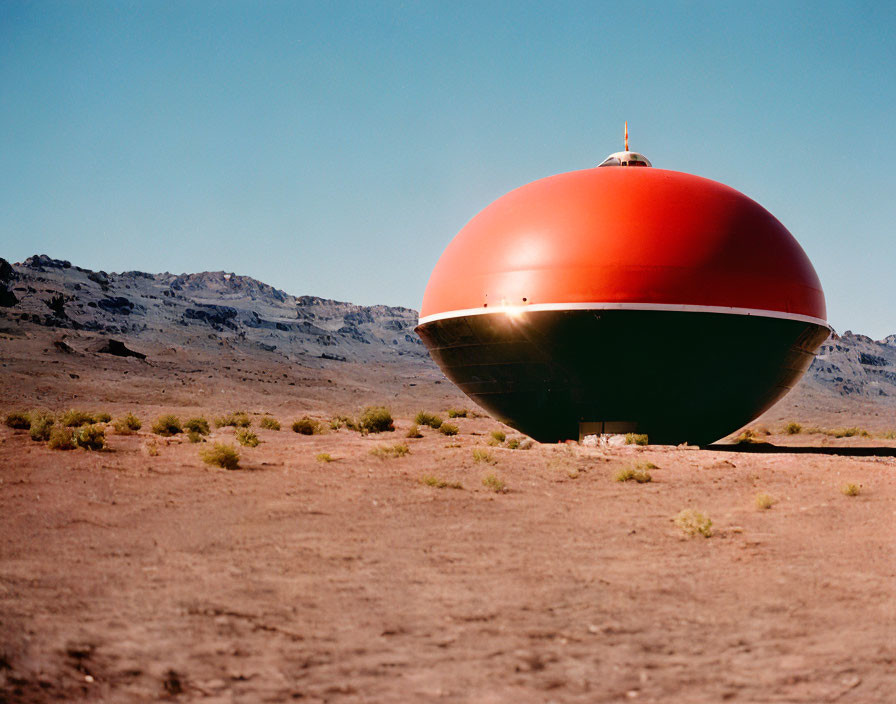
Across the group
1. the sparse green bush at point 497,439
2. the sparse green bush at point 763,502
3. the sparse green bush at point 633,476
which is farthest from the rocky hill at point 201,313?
the sparse green bush at point 763,502

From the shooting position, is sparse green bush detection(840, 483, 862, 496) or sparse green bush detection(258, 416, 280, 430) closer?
sparse green bush detection(840, 483, 862, 496)

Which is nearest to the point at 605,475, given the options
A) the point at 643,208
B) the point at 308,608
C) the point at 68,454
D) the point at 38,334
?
the point at 643,208

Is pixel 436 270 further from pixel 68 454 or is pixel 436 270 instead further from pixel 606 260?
pixel 68 454

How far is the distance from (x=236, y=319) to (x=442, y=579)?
258ft

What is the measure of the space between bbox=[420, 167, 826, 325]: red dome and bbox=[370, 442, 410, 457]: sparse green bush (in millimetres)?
2871

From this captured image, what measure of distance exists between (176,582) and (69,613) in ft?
2.95

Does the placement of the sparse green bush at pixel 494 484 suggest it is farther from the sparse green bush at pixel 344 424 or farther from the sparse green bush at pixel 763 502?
the sparse green bush at pixel 344 424

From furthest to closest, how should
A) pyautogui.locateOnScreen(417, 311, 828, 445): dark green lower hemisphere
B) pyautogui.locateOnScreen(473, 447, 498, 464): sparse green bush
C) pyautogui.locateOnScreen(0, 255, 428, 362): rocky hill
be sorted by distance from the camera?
pyautogui.locateOnScreen(0, 255, 428, 362): rocky hill
pyautogui.locateOnScreen(417, 311, 828, 445): dark green lower hemisphere
pyautogui.locateOnScreen(473, 447, 498, 464): sparse green bush

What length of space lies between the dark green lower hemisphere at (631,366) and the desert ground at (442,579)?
4.13 feet

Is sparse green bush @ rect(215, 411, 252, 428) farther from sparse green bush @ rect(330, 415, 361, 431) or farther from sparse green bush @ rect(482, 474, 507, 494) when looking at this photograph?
sparse green bush @ rect(482, 474, 507, 494)

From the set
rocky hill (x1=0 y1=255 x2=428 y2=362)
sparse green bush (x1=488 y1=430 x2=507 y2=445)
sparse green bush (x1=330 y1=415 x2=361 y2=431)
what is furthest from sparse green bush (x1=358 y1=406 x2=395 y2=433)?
rocky hill (x1=0 y1=255 x2=428 y2=362)

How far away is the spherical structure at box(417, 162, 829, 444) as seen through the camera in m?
12.4

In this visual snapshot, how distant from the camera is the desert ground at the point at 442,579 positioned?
4.21 metres

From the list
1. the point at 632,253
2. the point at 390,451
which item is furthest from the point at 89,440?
the point at 632,253
